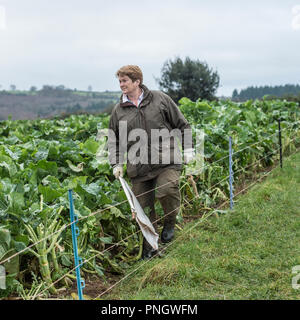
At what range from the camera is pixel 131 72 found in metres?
3.85

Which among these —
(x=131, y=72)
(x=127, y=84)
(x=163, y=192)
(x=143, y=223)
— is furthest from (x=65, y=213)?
(x=131, y=72)

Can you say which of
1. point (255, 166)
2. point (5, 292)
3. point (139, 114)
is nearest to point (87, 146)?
point (139, 114)

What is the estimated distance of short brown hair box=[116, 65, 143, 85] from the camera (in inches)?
151

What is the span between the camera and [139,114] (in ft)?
13.1

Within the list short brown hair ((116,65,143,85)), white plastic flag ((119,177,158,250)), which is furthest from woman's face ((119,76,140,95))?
white plastic flag ((119,177,158,250))

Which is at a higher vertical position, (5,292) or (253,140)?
(253,140)

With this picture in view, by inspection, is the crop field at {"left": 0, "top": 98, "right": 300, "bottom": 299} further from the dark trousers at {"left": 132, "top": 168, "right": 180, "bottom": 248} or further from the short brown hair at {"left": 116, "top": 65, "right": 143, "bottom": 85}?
the short brown hair at {"left": 116, "top": 65, "right": 143, "bottom": 85}

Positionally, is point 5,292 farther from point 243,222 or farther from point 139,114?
point 243,222

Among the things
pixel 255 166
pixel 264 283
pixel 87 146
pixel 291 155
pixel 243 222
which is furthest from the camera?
pixel 291 155

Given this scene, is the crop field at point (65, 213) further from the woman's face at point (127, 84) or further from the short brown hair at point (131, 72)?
the short brown hair at point (131, 72)

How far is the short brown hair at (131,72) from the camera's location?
3.84 meters

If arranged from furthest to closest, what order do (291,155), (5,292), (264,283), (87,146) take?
(291,155) → (87,146) → (264,283) → (5,292)

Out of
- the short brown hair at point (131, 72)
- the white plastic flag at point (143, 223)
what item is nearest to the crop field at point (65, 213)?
the white plastic flag at point (143, 223)

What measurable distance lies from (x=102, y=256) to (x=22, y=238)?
3.17 ft
